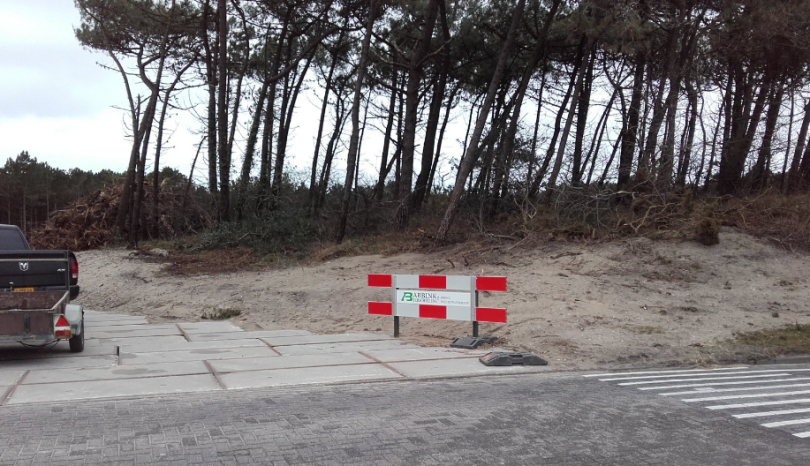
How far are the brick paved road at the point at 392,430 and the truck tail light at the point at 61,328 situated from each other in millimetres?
2662

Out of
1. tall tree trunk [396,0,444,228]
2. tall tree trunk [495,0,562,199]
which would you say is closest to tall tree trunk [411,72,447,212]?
tall tree trunk [396,0,444,228]

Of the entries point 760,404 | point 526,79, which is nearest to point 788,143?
point 526,79

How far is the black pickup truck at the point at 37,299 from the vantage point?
28.4 ft

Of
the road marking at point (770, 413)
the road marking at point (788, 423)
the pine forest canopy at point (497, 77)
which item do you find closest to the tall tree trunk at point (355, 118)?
the pine forest canopy at point (497, 77)

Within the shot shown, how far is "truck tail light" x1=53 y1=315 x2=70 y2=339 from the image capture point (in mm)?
8898

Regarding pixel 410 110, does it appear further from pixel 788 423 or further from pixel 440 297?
pixel 788 423

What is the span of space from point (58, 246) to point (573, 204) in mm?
23048

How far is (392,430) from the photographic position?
564cm

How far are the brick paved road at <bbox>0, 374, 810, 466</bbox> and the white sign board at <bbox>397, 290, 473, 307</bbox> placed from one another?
11.2ft

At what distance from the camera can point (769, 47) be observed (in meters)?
17.9

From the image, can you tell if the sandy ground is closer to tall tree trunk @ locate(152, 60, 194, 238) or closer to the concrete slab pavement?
the concrete slab pavement

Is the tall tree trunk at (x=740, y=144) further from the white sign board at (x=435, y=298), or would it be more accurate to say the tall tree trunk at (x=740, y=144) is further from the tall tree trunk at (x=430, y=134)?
the white sign board at (x=435, y=298)

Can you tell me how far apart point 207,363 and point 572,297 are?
721cm

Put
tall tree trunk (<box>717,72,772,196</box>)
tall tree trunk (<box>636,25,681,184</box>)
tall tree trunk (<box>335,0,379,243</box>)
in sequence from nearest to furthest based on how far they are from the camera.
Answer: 1. tall tree trunk (<box>636,25,681,184</box>)
2. tall tree trunk (<box>717,72,772,196</box>)
3. tall tree trunk (<box>335,0,379,243</box>)
